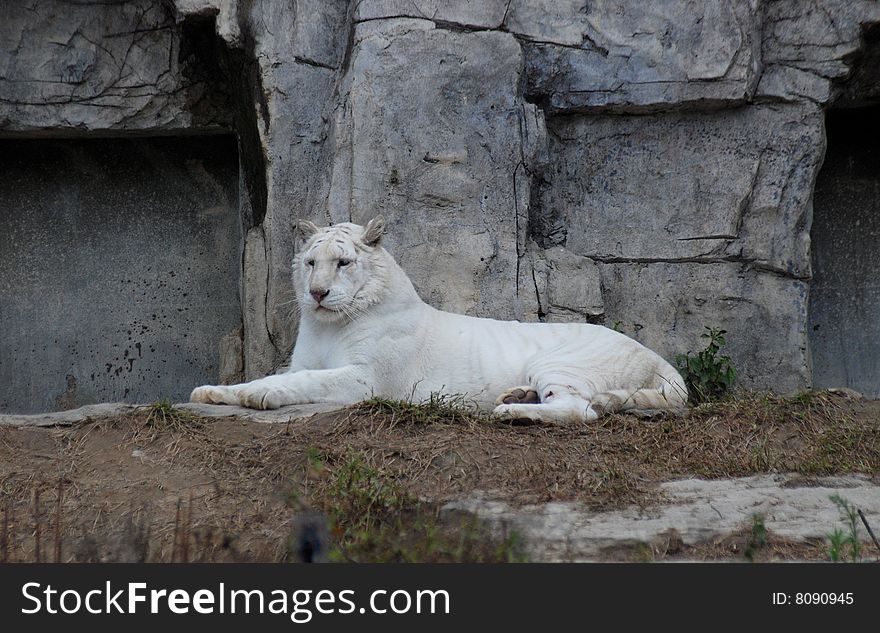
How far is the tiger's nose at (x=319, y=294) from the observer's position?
6654 mm

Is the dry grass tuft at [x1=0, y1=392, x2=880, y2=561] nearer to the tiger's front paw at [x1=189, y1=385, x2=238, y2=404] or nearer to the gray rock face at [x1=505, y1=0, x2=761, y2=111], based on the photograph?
the tiger's front paw at [x1=189, y1=385, x2=238, y2=404]

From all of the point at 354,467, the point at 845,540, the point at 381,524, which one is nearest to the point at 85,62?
the point at 354,467

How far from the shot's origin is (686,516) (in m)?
4.54

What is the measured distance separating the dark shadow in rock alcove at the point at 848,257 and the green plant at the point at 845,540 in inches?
194

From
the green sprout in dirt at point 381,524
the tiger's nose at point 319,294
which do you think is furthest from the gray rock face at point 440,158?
the green sprout in dirt at point 381,524

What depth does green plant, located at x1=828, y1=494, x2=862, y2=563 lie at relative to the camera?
3.57 meters

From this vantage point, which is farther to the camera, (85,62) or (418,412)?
(85,62)

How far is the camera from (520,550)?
3918 millimetres

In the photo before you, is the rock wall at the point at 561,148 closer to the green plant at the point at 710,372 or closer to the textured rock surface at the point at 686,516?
the green plant at the point at 710,372

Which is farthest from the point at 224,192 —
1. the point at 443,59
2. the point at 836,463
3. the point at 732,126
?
the point at 836,463

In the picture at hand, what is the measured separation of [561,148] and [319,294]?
267 centimetres

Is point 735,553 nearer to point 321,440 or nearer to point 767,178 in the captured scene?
point 321,440

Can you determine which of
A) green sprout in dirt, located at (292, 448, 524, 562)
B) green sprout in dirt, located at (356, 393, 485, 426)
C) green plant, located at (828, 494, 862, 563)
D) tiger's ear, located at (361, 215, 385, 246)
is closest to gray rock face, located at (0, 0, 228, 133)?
tiger's ear, located at (361, 215, 385, 246)

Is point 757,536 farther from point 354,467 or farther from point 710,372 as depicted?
point 710,372
